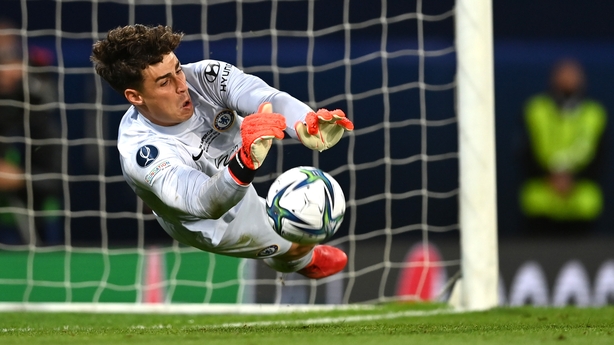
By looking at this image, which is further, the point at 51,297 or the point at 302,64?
the point at 302,64

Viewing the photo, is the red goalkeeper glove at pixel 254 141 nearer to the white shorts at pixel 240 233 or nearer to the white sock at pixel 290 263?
the white shorts at pixel 240 233

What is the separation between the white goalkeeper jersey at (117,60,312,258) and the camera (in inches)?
175

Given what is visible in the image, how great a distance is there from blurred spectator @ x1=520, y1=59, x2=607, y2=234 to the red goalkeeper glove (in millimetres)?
5426

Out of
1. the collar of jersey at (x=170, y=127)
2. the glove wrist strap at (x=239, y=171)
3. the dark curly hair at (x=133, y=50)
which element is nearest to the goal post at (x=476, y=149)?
the collar of jersey at (x=170, y=127)

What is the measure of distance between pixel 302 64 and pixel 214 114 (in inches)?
144

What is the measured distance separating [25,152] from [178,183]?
464 centimetres

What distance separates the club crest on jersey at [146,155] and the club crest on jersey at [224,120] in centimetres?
52

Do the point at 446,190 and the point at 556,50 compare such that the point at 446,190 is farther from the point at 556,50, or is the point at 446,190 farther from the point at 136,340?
the point at 136,340

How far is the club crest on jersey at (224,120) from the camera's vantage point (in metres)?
5.08

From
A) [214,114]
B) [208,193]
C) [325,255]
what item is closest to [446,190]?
[325,255]

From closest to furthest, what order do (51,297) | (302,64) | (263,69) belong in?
1. (51,297)
2. (263,69)
3. (302,64)

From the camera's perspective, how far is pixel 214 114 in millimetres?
5098

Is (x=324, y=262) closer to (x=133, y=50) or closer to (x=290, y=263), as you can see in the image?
(x=290, y=263)

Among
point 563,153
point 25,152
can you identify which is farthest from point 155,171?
point 563,153
